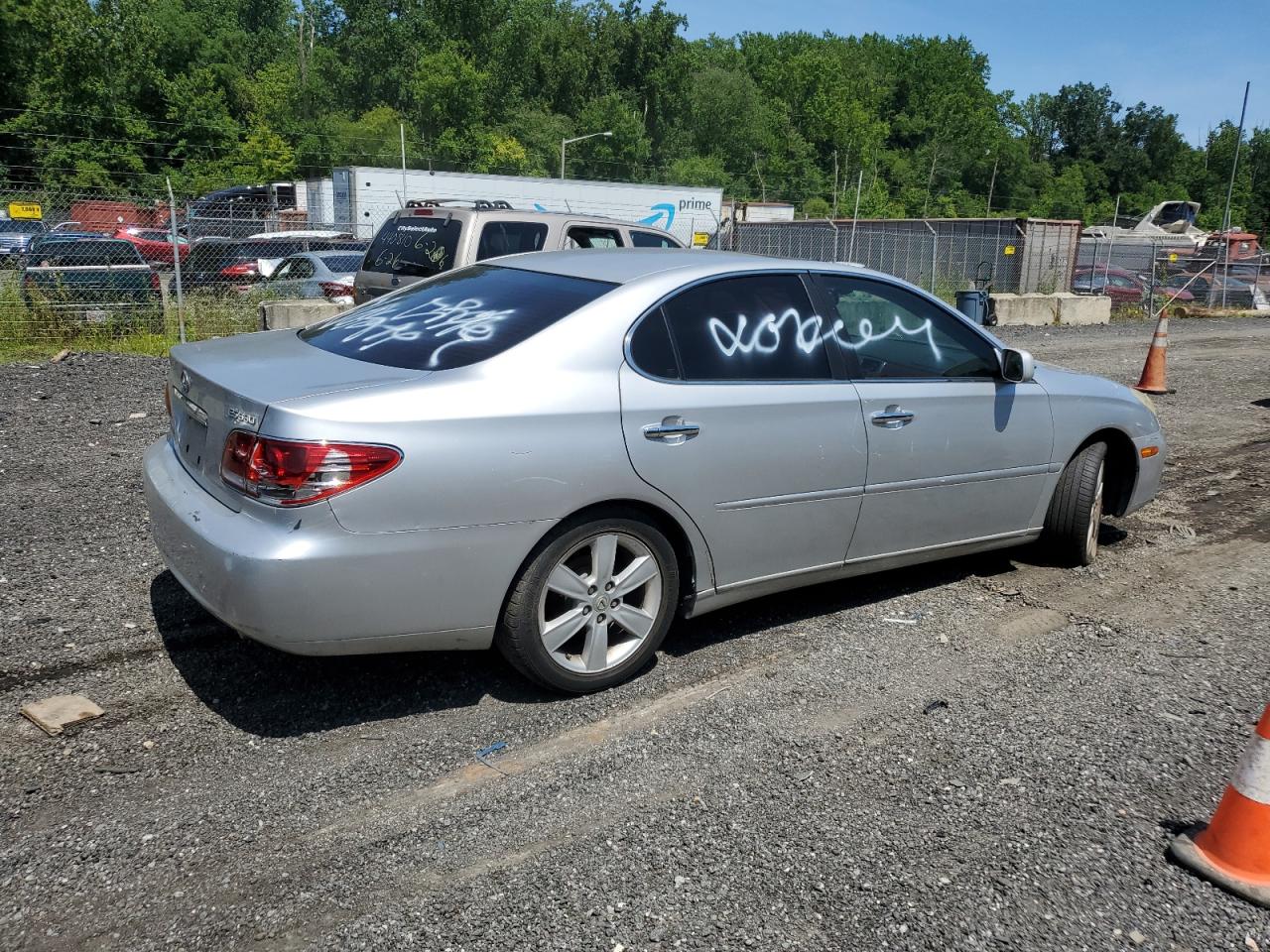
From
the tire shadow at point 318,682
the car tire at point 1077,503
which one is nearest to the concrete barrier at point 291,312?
the tire shadow at point 318,682

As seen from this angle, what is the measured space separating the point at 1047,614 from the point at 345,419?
11.4 feet

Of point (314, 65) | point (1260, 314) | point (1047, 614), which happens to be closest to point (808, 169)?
point (314, 65)

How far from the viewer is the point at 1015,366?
510cm

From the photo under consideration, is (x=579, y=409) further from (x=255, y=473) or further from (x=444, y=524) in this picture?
(x=255, y=473)

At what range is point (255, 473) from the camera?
3453 millimetres

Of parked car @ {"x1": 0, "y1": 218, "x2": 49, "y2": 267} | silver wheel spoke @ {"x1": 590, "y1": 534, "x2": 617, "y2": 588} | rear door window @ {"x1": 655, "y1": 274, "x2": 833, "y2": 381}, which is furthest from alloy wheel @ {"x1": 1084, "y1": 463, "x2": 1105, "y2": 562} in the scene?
parked car @ {"x1": 0, "y1": 218, "x2": 49, "y2": 267}

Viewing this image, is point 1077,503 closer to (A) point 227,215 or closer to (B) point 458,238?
(B) point 458,238

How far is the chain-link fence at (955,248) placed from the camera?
2459 cm

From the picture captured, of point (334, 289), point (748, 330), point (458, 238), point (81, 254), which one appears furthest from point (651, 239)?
point (81, 254)

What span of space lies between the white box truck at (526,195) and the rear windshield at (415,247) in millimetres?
16109

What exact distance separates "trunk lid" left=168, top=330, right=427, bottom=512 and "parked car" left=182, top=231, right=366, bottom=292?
35.1ft

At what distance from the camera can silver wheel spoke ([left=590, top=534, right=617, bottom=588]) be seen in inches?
154

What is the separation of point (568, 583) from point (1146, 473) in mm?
3689

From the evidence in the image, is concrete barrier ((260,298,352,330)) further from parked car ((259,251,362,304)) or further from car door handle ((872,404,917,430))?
car door handle ((872,404,917,430))
